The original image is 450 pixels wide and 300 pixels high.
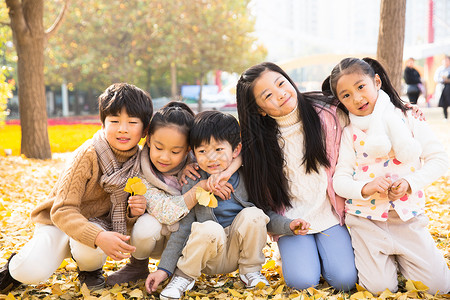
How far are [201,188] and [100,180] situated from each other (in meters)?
0.56

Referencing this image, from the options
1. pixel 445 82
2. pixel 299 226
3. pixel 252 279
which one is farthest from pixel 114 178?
pixel 445 82

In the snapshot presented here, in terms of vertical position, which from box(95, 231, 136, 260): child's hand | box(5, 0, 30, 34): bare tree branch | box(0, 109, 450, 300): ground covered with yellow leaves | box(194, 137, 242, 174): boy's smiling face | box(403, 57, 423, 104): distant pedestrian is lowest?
box(0, 109, 450, 300): ground covered with yellow leaves

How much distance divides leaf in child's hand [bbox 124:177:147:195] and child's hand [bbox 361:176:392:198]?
1.17m

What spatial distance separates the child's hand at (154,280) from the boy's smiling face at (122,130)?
2.28 feet

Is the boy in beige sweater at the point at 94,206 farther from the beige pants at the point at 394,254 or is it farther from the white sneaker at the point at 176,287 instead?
the beige pants at the point at 394,254

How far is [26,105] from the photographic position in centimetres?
769

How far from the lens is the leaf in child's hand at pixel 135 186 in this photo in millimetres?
2477

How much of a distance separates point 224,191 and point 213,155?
21 cm

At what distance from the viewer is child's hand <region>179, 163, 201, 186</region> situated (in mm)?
2662

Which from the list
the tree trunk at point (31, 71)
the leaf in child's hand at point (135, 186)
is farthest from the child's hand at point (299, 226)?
the tree trunk at point (31, 71)

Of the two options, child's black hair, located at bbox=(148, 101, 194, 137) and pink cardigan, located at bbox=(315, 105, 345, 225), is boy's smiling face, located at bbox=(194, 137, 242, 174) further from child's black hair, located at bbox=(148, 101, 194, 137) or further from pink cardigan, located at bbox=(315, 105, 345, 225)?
pink cardigan, located at bbox=(315, 105, 345, 225)

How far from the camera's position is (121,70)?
67.7ft

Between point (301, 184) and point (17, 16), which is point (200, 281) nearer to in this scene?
point (301, 184)

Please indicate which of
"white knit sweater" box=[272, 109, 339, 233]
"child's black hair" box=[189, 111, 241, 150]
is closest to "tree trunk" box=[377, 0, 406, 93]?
"white knit sweater" box=[272, 109, 339, 233]
